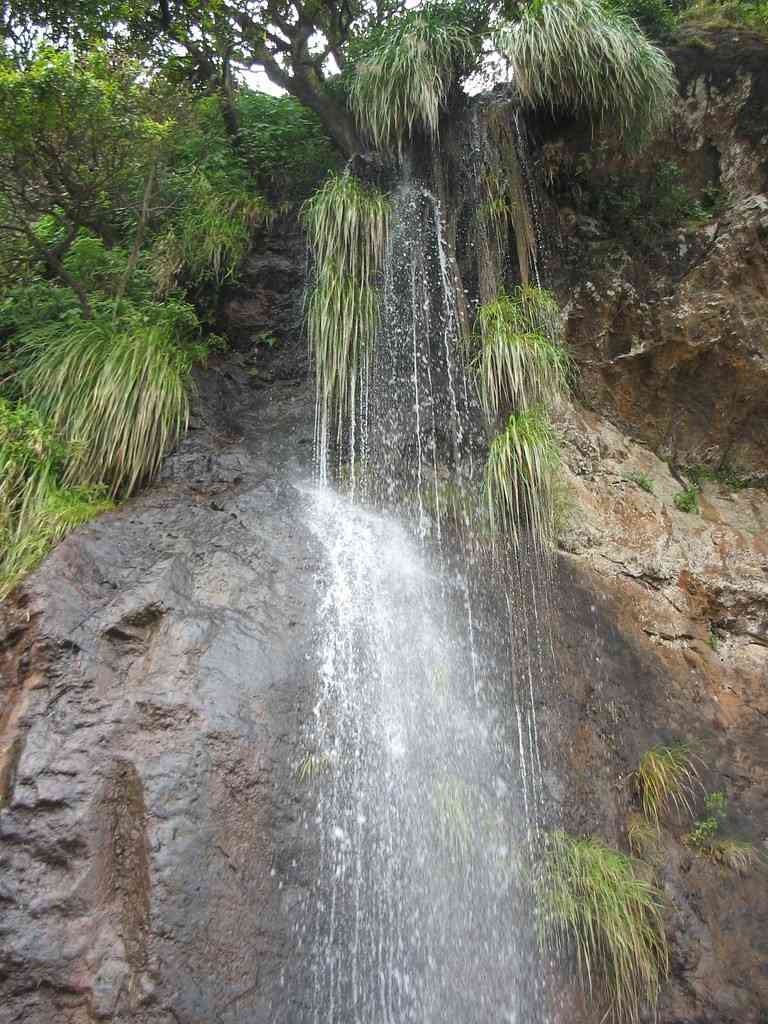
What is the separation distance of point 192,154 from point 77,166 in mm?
1771

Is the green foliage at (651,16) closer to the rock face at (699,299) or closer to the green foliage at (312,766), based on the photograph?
the rock face at (699,299)

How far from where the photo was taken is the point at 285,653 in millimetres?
3857

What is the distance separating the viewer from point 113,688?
11.3ft

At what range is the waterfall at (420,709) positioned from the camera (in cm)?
333

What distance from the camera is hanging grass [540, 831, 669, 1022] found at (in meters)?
3.50

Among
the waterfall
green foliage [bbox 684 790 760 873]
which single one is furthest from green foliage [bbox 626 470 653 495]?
green foliage [bbox 684 790 760 873]

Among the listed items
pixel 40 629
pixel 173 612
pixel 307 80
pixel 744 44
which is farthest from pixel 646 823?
pixel 307 80

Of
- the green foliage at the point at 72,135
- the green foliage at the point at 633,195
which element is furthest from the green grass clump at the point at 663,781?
the green foliage at the point at 72,135

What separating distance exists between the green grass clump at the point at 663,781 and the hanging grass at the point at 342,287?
2869 millimetres

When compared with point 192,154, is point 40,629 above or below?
below

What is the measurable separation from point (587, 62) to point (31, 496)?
4.95 m

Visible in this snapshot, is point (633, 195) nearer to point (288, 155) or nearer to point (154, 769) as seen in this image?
point (288, 155)

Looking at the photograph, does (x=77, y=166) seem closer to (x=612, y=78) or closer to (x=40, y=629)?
(x=40, y=629)

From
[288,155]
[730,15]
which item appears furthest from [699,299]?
[288,155]
